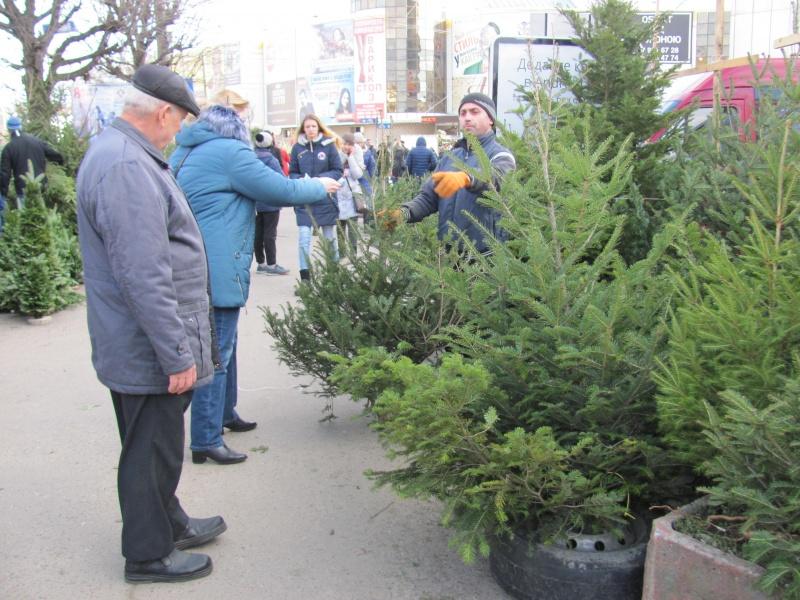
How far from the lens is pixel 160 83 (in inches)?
118

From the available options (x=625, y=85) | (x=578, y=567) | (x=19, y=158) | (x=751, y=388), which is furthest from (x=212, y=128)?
(x=19, y=158)

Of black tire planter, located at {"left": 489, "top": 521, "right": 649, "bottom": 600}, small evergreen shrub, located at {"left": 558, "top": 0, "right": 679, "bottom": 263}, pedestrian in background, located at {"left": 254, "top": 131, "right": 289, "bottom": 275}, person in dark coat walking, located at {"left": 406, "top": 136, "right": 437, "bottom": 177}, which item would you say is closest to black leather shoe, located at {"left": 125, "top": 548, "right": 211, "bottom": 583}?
black tire planter, located at {"left": 489, "top": 521, "right": 649, "bottom": 600}

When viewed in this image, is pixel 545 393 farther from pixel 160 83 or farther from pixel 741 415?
pixel 160 83

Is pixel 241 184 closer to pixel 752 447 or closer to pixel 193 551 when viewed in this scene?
pixel 193 551

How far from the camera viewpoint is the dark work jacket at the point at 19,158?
10.1 metres

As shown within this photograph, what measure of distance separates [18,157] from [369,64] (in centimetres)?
6329

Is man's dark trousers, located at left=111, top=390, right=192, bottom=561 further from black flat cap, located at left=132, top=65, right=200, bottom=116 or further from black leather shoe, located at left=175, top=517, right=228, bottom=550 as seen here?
black flat cap, located at left=132, top=65, right=200, bottom=116

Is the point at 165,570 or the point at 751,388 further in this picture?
the point at 165,570

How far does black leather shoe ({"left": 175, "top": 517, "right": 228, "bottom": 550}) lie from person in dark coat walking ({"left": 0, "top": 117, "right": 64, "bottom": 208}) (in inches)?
317

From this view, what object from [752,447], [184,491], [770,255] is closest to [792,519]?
[752,447]

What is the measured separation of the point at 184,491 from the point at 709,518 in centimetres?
267

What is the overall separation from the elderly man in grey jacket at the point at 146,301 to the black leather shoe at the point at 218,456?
3.52 feet

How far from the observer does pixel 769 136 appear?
12.3 feet

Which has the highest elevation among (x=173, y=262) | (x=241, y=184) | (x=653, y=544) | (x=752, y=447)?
(x=241, y=184)
